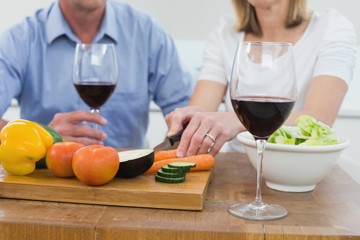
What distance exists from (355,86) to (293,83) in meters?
2.32

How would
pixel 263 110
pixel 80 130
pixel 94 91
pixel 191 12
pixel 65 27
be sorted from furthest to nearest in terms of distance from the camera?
pixel 191 12 → pixel 65 27 → pixel 80 130 → pixel 94 91 → pixel 263 110

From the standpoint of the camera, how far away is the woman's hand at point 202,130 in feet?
4.39

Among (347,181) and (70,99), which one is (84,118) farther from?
(347,181)

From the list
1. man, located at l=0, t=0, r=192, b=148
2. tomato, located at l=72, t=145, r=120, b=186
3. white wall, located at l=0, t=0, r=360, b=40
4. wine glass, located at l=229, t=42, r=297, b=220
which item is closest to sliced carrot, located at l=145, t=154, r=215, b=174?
tomato, located at l=72, t=145, r=120, b=186

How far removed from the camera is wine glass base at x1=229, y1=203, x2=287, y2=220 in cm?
99

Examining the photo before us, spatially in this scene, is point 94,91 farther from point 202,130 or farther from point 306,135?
point 306,135

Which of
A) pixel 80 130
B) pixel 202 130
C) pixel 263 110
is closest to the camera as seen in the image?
pixel 263 110

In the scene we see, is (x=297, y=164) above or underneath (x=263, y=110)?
underneath

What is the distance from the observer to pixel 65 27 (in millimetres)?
2141

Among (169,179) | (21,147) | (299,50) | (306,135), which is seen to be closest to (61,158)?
(21,147)

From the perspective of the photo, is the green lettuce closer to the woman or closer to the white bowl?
the white bowl

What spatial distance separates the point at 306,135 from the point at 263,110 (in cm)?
30

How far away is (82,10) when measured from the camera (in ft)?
6.97

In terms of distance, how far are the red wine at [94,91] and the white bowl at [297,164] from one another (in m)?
0.54
